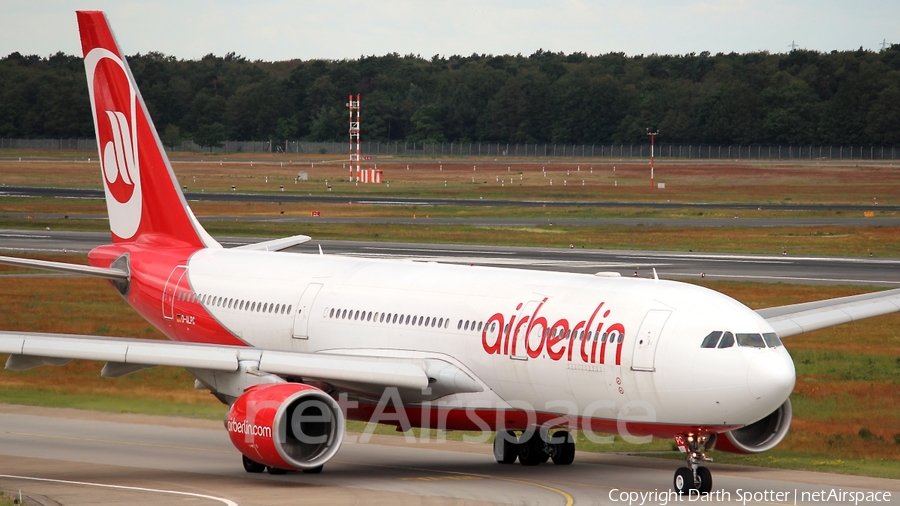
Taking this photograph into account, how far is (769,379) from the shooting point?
22.4 m

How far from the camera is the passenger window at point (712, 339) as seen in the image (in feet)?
75.3

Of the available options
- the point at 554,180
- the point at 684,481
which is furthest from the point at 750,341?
the point at 554,180

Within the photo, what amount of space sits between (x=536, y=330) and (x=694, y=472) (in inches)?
163

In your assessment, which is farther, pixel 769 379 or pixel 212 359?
pixel 212 359

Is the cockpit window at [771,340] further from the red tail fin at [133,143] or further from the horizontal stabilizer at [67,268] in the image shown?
A: the horizontal stabilizer at [67,268]

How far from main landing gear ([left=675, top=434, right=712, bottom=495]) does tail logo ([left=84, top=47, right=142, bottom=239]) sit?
1773 cm

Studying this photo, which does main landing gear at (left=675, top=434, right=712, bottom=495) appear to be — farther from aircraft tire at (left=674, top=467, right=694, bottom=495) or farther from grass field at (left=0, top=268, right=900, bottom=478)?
grass field at (left=0, top=268, right=900, bottom=478)

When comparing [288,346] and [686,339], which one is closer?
[686,339]

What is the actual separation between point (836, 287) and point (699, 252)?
676 inches

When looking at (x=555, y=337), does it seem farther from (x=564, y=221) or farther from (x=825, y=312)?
(x=564, y=221)

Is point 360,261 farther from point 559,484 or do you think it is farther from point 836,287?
point 836,287

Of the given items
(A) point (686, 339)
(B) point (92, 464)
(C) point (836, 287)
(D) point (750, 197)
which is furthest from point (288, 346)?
(D) point (750, 197)

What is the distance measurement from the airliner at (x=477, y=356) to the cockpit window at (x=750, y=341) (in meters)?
0.02

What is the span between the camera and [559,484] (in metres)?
25.1
